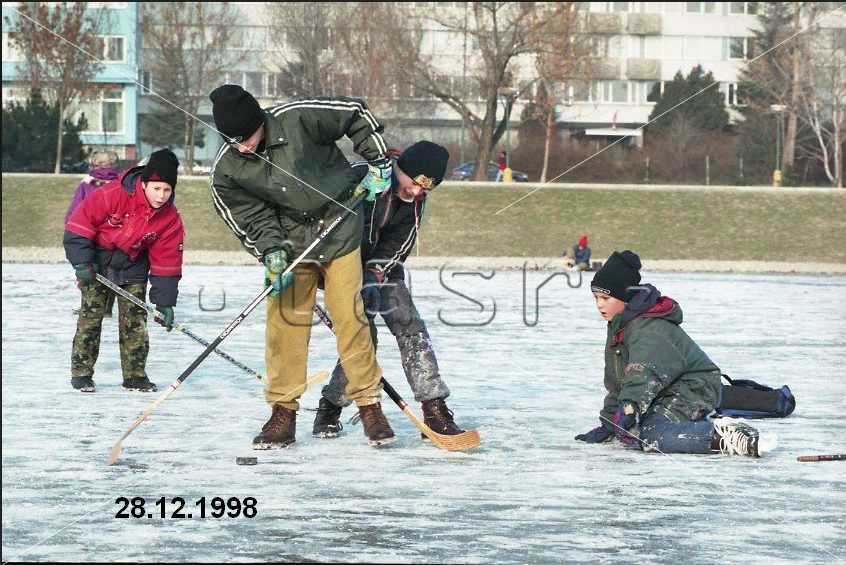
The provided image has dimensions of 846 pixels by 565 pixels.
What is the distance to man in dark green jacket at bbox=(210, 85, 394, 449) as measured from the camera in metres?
6.50

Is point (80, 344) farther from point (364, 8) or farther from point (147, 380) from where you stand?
point (364, 8)

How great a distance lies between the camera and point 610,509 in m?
5.38

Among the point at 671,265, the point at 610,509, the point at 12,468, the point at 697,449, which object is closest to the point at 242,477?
the point at 12,468

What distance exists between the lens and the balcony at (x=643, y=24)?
73375 millimetres

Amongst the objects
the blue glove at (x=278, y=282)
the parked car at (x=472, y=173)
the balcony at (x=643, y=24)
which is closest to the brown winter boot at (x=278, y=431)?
the blue glove at (x=278, y=282)

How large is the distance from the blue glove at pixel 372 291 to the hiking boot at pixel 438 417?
522 millimetres

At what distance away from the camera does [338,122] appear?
21.6 ft

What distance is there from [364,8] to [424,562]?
44316 millimetres

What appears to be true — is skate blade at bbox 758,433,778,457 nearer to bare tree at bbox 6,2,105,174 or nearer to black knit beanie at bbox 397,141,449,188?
black knit beanie at bbox 397,141,449,188

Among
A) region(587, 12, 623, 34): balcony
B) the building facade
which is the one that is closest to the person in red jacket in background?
the building facade

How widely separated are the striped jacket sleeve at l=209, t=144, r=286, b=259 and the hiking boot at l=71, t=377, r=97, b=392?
8.03 feet

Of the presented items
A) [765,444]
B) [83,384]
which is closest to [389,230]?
[765,444]

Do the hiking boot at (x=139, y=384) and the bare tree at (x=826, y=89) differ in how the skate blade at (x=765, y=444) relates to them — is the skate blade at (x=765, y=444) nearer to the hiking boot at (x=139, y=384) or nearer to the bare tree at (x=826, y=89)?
the hiking boot at (x=139, y=384)

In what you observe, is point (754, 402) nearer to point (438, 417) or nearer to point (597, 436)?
point (597, 436)
